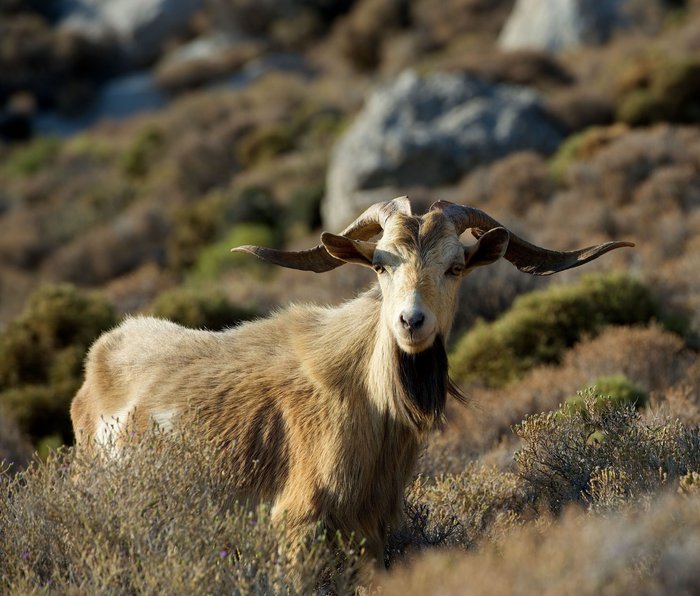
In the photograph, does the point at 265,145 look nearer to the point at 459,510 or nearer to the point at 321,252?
the point at 321,252

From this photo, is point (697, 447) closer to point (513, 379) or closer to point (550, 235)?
point (513, 379)

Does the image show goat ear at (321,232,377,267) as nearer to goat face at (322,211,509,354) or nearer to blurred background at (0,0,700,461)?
goat face at (322,211,509,354)

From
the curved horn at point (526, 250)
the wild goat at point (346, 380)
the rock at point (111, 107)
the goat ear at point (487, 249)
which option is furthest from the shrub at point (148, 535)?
the rock at point (111, 107)

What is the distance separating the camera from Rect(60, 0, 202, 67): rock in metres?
43.8

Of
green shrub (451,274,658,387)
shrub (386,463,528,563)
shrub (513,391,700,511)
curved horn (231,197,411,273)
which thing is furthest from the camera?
green shrub (451,274,658,387)

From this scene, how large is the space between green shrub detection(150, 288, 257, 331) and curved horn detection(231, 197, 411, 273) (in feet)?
19.9

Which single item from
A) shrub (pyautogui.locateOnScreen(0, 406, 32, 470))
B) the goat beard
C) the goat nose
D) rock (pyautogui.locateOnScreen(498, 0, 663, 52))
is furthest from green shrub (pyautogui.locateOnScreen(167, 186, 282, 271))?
the goat nose

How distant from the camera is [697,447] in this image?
536cm

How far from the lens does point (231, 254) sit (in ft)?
63.3

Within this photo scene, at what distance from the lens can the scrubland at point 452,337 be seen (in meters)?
4.00

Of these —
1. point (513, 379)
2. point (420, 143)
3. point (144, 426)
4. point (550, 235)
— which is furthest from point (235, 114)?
point (144, 426)

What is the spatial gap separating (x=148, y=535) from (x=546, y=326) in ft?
22.5

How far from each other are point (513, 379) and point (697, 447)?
427 centimetres

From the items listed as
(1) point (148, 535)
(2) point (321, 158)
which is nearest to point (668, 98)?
(2) point (321, 158)
